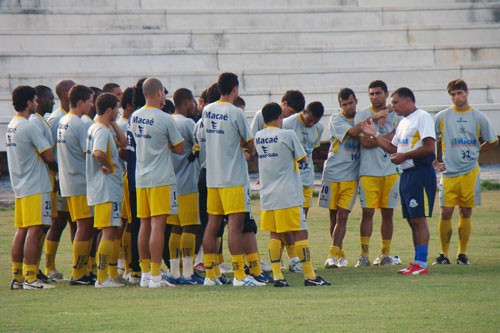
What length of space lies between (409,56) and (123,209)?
13.6m

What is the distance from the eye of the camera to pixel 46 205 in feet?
38.2

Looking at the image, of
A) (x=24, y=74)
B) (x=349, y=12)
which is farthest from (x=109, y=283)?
(x=349, y=12)

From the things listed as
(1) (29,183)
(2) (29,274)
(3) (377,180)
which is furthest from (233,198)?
(3) (377,180)

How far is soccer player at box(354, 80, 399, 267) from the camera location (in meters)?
13.1

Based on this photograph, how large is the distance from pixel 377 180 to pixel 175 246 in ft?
9.23

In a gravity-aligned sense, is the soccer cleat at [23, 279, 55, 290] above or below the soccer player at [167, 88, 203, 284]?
below

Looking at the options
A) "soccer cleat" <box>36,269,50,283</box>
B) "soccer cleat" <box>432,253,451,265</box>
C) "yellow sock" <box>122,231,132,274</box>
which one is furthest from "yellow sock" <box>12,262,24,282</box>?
"soccer cleat" <box>432,253,451,265</box>

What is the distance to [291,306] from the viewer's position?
950 cm

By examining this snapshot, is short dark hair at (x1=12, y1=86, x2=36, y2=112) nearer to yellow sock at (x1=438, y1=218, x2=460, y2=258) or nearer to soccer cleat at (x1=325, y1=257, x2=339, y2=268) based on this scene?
soccer cleat at (x1=325, y1=257, x2=339, y2=268)

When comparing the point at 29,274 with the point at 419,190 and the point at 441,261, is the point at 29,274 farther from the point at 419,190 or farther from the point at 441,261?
the point at 441,261

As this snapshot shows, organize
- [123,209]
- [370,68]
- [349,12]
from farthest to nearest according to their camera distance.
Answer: [349,12], [370,68], [123,209]

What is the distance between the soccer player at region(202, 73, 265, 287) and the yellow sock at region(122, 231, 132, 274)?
1.73 meters

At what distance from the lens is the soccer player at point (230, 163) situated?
11.1m

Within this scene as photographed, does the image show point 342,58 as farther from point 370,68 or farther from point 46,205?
point 46,205
